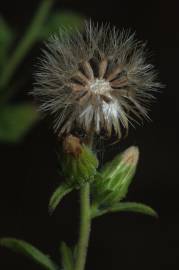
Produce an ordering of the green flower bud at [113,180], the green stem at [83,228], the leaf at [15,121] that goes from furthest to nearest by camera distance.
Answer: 1. the leaf at [15,121]
2. the green flower bud at [113,180]
3. the green stem at [83,228]

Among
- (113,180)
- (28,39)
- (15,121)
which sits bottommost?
(113,180)

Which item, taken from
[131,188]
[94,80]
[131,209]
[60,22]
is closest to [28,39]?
[60,22]

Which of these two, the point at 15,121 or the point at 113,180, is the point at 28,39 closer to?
the point at 15,121

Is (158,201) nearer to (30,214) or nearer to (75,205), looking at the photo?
(75,205)

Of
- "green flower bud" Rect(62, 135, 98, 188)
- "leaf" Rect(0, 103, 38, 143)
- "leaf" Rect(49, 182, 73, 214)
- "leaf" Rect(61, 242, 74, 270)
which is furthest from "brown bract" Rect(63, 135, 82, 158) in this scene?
"leaf" Rect(0, 103, 38, 143)

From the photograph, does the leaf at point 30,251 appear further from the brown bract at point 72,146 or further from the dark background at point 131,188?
the dark background at point 131,188

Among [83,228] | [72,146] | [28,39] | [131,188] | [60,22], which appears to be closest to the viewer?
[72,146]

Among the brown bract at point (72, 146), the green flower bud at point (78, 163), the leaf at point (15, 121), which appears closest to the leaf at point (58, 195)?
the green flower bud at point (78, 163)

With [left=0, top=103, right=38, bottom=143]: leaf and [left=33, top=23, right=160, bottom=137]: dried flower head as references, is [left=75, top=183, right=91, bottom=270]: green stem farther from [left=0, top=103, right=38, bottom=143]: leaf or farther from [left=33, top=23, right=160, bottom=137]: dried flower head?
[left=0, top=103, right=38, bottom=143]: leaf
